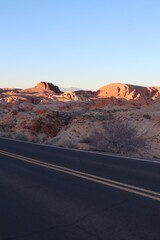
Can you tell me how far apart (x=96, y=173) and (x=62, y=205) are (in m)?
3.60

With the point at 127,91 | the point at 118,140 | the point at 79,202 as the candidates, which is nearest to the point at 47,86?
the point at 127,91

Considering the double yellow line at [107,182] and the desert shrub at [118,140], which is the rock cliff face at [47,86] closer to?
the desert shrub at [118,140]

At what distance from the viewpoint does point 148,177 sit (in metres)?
9.63

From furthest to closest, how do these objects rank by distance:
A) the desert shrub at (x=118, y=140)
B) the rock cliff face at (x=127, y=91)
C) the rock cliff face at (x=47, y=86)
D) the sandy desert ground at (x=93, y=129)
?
the rock cliff face at (x=47, y=86)
the rock cliff face at (x=127, y=91)
the sandy desert ground at (x=93, y=129)
the desert shrub at (x=118, y=140)

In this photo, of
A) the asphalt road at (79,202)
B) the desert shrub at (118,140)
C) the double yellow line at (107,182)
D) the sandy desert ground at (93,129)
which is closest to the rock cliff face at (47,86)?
the sandy desert ground at (93,129)

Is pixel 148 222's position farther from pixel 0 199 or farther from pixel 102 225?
pixel 0 199

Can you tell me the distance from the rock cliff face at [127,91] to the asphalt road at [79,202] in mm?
116879

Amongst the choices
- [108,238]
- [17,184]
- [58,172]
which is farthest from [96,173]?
[108,238]

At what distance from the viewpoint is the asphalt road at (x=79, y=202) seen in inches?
206

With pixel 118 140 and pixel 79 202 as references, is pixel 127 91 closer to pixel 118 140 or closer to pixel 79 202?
pixel 118 140

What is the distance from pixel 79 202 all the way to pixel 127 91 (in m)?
126

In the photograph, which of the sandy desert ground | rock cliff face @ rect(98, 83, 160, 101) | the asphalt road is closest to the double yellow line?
the asphalt road

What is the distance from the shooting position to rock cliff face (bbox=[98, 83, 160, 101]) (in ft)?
427

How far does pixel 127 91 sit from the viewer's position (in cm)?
13175
